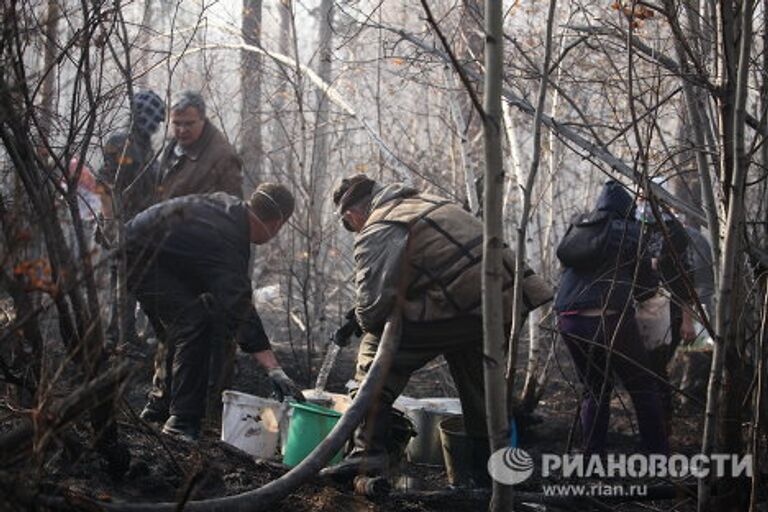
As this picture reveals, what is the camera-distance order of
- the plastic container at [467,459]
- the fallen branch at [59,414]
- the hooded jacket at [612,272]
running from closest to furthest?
the fallen branch at [59,414], the plastic container at [467,459], the hooded jacket at [612,272]

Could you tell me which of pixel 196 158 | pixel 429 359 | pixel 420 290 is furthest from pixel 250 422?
pixel 196 158

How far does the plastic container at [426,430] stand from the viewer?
5.71 metres

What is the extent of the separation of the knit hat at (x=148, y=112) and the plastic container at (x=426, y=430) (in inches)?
112

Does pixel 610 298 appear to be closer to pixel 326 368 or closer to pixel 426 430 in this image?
pixel 426 430

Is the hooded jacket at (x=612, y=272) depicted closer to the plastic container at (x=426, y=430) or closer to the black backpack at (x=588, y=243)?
the black backpack at (x=588, y=243)

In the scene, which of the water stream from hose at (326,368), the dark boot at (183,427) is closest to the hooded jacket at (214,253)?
the dark boot at (183,427)

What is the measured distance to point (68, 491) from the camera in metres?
2.69

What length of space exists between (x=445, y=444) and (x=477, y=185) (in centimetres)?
247

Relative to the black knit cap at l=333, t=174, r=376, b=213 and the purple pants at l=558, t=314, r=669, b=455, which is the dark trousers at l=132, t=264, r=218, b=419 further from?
the purple pants at l=558, t=314, r=669, b=455

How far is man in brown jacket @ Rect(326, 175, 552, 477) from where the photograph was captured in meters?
4.68

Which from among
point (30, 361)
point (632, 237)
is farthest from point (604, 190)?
point (30, 361)

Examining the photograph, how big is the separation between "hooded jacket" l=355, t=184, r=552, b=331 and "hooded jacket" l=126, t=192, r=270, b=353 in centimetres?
73

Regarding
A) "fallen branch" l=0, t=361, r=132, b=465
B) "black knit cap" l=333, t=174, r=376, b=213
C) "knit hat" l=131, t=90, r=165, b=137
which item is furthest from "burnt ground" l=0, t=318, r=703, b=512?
"knit hat" l=131, t=90, r=165, b=137

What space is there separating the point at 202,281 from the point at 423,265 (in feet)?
4.59
